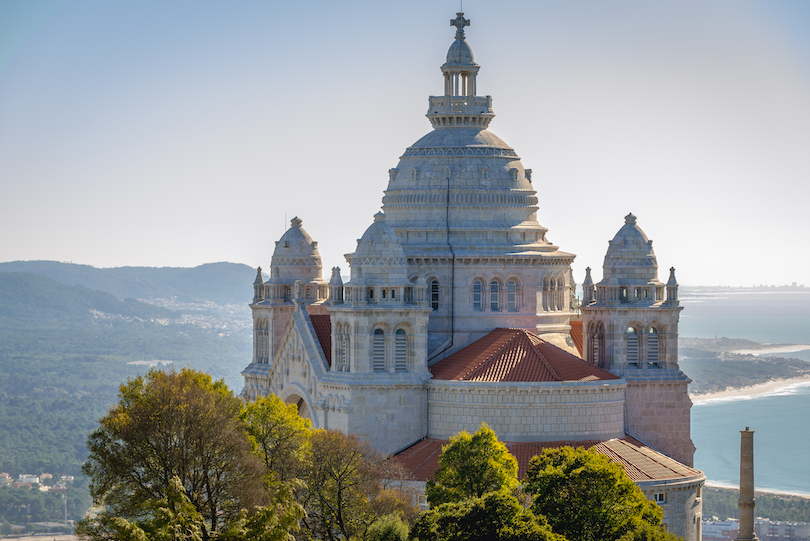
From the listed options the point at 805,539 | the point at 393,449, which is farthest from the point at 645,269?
the point at 805,539

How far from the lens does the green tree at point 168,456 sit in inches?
2741

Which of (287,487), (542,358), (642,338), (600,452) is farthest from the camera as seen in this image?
(642,338)

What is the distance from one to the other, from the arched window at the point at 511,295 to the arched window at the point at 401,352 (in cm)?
1037

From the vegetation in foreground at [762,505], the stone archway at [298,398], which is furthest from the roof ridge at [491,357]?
the vegetation in foreground at [762,505]

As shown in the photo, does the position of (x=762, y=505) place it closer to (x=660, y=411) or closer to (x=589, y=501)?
(x=660, y=411)

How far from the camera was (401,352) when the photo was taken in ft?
309

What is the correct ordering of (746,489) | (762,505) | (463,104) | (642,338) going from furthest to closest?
(762,505) → (463,104) → (642,338) → (746,489)

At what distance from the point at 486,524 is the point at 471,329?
35656 mm

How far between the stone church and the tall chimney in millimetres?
4096

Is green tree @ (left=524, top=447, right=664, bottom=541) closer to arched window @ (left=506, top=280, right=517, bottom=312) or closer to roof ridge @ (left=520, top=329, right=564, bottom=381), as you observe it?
roof ridge @ (left=520, top=329, right=564, bottom=381)

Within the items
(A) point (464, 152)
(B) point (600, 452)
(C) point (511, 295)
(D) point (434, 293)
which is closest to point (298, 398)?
(D) point (434, 293)

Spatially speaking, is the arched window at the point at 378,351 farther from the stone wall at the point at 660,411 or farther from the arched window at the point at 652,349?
the arched window at the point at 652,349

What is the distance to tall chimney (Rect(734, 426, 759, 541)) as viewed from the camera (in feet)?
319

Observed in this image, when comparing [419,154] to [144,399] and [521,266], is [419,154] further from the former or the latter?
[144,399]
